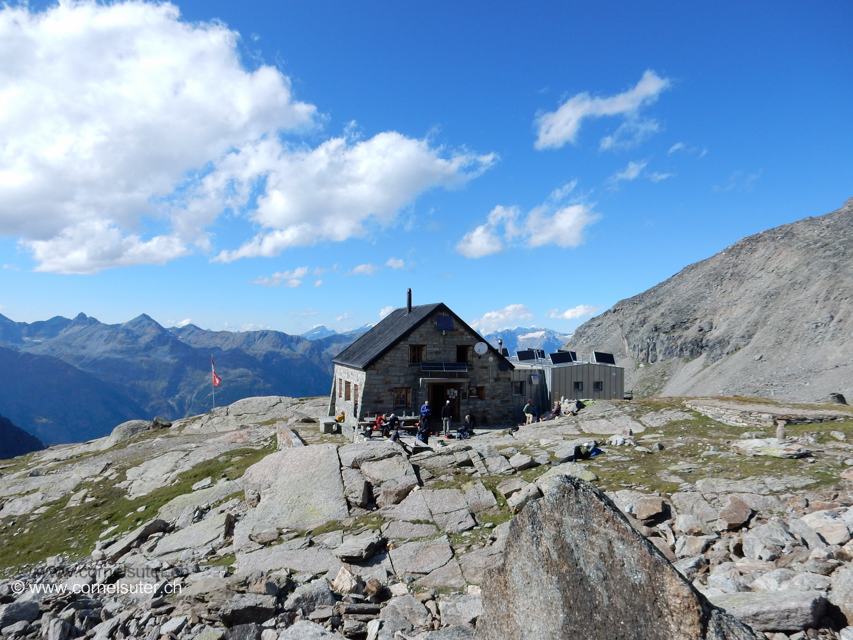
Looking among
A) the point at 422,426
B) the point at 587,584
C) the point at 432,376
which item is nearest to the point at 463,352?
the point at 432,376

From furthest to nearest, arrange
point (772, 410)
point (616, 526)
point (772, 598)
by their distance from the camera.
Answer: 1. point (772, 410)
2. point (772, 598)
3. point (616, 526)

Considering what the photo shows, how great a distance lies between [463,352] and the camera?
97.9ft

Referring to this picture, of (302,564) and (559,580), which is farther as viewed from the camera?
(302,564)

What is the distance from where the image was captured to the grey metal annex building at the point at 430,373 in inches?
1080

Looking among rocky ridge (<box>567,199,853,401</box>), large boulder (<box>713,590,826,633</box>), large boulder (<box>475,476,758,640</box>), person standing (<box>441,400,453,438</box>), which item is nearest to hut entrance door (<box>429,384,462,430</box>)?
person standing (<box>441,400,453,438</box>)

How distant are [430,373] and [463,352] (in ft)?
9.10

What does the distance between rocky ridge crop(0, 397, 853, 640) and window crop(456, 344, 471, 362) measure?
8984mm

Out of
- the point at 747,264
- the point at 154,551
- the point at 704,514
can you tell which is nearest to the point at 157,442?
the point at 154,551

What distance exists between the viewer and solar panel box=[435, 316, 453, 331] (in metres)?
29.1

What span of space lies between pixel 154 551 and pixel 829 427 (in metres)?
22.3

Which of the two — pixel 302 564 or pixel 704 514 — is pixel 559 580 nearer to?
pixel 704 514

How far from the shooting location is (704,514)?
30.0 feet

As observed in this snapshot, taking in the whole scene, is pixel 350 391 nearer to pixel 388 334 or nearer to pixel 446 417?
pixel 388 334

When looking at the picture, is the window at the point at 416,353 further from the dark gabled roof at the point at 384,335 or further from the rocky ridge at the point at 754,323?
the rocky ridge at the point at 754,323
